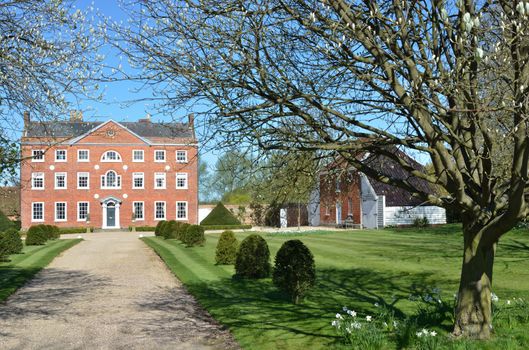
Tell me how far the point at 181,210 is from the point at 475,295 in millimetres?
49831

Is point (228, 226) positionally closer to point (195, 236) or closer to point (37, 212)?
point (37, 212)

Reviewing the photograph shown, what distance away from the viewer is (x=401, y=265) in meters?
16.9

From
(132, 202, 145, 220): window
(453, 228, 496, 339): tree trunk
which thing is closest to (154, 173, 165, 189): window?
(132, 202, 145, 220): window

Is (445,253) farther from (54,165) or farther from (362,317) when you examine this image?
(54,165)

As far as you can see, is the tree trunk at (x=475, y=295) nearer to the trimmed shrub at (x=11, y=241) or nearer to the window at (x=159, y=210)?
the trimmed shrub at (x=11, y=241)

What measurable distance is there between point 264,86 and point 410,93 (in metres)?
1.70

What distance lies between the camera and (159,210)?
54.8m

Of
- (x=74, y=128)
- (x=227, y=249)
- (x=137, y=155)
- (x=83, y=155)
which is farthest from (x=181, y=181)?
(x=74, y=128)

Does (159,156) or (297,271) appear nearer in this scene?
(297,271)

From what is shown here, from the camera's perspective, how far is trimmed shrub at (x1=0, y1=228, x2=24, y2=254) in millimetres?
21219

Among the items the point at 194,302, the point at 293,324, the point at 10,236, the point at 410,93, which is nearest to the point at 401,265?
the point at 194,302

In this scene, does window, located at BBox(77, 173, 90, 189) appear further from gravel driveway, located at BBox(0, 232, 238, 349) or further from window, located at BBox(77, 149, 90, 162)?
gravel driveway, located at BBox(0, 232, 238, 349)

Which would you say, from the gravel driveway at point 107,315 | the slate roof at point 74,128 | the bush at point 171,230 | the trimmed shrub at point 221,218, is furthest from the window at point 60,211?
the slate roof at point 74,128

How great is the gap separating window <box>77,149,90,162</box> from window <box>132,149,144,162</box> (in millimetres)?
4289
